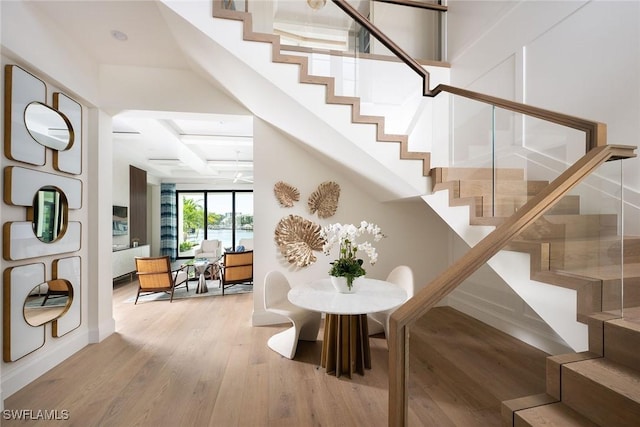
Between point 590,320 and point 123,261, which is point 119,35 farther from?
point 123,261

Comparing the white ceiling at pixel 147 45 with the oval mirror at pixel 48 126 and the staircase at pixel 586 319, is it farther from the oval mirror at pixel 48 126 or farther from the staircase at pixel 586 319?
the staircase at pixel 586 319

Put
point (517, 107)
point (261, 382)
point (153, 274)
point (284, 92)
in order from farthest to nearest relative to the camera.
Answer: point (153, 274) → point (284, 92) → point (261, 382) → point (517, 107)

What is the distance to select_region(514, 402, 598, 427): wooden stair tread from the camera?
43.3 inches

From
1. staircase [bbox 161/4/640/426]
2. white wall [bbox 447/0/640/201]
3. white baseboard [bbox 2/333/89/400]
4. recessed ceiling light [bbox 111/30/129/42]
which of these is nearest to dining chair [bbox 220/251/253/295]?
white baseboard [bbox 2/333/89/400]

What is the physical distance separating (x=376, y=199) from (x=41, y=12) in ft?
12.4

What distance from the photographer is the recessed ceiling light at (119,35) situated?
267cm

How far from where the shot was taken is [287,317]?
9.01 ft

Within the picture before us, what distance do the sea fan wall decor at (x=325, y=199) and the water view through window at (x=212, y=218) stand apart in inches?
238

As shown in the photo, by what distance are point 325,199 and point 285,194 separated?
531mm

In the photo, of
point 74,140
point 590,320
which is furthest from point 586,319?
point 74,140

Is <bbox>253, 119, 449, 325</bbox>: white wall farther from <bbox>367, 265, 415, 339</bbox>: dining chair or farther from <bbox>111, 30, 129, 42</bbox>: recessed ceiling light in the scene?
<bbox>111, 30, 129, 42</bbox>: recessed ceiling light

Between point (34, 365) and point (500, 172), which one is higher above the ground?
point (500, 172)

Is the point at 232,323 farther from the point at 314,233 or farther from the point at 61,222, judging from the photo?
the point at 61,222

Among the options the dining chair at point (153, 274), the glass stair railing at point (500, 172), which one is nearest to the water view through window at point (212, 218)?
the dining chair at point (153, 274)
